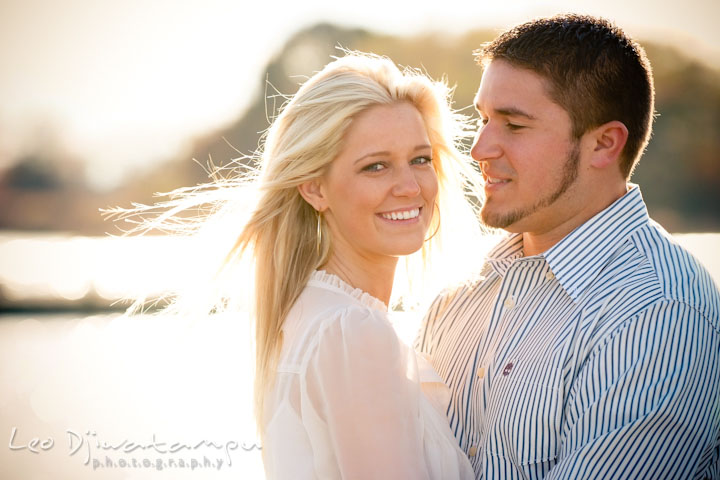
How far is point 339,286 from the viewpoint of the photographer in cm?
273

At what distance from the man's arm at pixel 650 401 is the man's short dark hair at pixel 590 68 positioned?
0.83 m

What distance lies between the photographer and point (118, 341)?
403 inches

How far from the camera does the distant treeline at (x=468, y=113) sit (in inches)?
789

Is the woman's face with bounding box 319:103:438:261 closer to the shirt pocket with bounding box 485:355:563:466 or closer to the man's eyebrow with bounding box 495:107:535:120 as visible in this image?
the man's eyebrow with bounding box 495:107:535:120

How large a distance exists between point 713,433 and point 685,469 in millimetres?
159

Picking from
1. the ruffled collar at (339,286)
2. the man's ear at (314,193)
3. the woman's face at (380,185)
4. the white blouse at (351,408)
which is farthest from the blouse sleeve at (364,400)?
the man's ear at (314,193)

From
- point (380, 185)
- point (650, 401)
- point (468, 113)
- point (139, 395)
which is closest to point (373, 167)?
point (380, 185)

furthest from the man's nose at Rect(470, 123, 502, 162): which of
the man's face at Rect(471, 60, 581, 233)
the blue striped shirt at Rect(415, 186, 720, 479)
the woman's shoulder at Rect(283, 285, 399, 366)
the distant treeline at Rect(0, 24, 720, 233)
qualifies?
the distant treeline at Rect(0, 24, 720, 233)

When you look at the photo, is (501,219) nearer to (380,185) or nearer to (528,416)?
(380,185)

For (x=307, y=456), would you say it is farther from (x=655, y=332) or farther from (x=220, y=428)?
→ (x=220, y=428)

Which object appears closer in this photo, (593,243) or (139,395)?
(593,243)

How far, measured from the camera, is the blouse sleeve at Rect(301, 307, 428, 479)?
2342 millimetres

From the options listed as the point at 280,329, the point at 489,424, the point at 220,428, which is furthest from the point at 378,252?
the point at 220,428

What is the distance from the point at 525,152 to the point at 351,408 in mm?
1246
